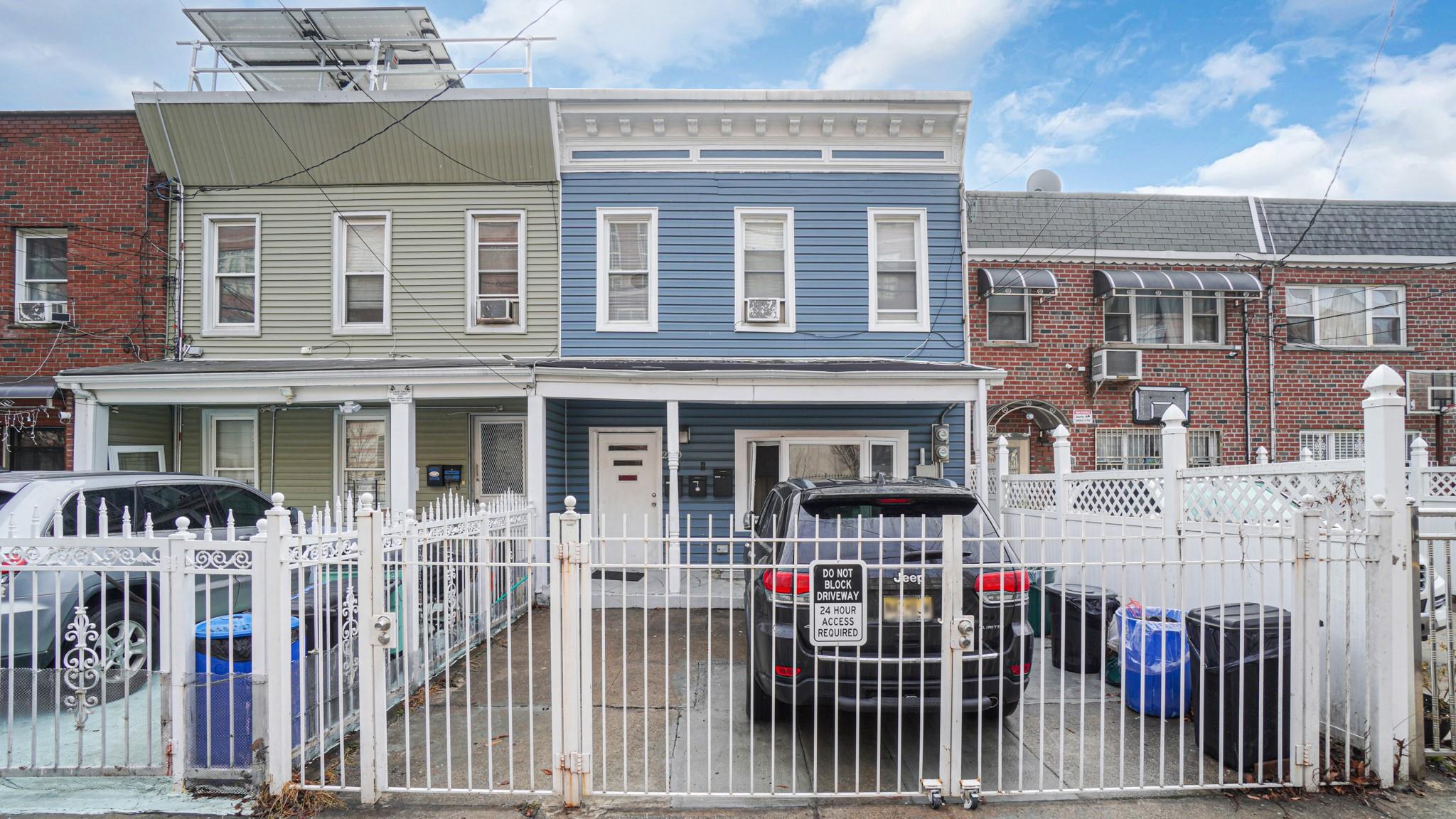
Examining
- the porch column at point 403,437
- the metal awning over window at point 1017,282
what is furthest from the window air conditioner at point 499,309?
the metal awning over window at point 1017,282

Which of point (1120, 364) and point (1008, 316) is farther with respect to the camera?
point (1008, 316)

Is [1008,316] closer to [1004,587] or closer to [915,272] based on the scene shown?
[915,272]

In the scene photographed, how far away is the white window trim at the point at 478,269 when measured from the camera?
425 inches

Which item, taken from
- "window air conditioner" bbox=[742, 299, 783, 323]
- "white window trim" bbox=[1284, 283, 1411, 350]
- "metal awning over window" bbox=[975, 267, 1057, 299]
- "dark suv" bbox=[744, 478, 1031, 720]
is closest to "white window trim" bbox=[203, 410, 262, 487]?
"window air conditioner" bbox=[742, 299, 783, 323]

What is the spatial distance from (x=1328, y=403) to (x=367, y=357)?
53.2ft

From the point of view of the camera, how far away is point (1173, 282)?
13.5m

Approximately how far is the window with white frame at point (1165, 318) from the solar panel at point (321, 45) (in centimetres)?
1173

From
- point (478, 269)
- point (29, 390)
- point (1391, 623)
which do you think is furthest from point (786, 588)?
point (29, 390)

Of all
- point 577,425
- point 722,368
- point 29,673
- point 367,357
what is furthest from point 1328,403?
point 29,673

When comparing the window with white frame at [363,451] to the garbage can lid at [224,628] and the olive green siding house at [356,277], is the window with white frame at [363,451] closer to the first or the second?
the olive green siding house at [356,277]

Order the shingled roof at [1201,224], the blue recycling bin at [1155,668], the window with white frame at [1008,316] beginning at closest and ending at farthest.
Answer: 1. the blue recycling bin at [1155,668]
2. the window with white frame at [1008,316]
3. the shingled roof at [1201,224]

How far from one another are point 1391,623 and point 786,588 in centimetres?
342

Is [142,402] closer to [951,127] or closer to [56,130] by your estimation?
[56,130]

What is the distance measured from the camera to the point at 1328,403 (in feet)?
46.0
